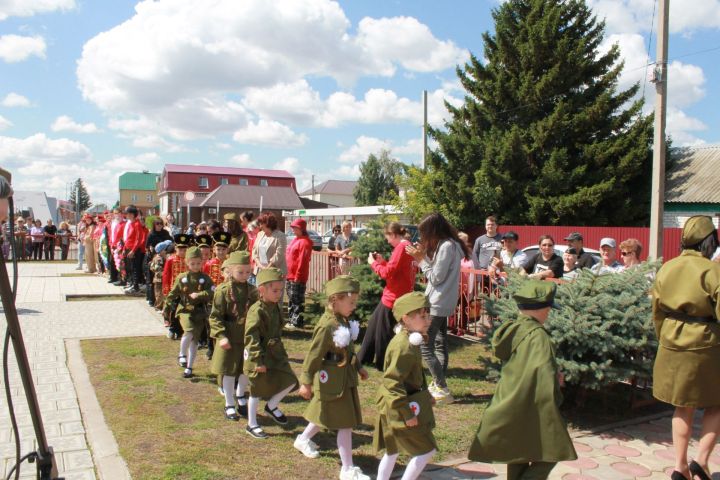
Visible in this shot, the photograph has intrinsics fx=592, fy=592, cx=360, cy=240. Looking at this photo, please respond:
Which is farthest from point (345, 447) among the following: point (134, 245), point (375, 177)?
point (375, 177)

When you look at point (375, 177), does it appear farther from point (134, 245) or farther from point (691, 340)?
point (691, 340)

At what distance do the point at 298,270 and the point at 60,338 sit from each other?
3.58m

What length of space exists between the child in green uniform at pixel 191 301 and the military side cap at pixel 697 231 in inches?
187

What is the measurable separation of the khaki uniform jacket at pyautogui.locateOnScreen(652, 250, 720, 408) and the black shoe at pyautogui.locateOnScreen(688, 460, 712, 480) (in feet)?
1.32

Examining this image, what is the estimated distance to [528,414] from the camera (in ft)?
10.9

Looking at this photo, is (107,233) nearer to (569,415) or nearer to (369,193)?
(569,415)

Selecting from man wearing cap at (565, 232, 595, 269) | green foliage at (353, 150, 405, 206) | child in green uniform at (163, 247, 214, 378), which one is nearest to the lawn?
child in green uniform at (163, 247, 214, 378)

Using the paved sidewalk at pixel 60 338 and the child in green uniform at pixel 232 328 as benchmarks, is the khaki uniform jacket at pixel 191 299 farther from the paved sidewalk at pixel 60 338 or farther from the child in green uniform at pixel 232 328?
the paved sidewalk at pixel 60 338

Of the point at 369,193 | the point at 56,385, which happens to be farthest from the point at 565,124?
the point at 369,193

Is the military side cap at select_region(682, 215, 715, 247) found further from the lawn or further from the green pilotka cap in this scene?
the green pilotka cap

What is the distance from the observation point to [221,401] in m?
5.81

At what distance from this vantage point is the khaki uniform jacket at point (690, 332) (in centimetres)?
393

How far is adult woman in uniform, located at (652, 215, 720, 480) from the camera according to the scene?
3934mm

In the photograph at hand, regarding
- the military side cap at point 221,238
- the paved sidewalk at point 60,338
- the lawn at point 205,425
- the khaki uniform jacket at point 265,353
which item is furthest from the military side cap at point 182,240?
the khaki uniform jacket at point 265,353
